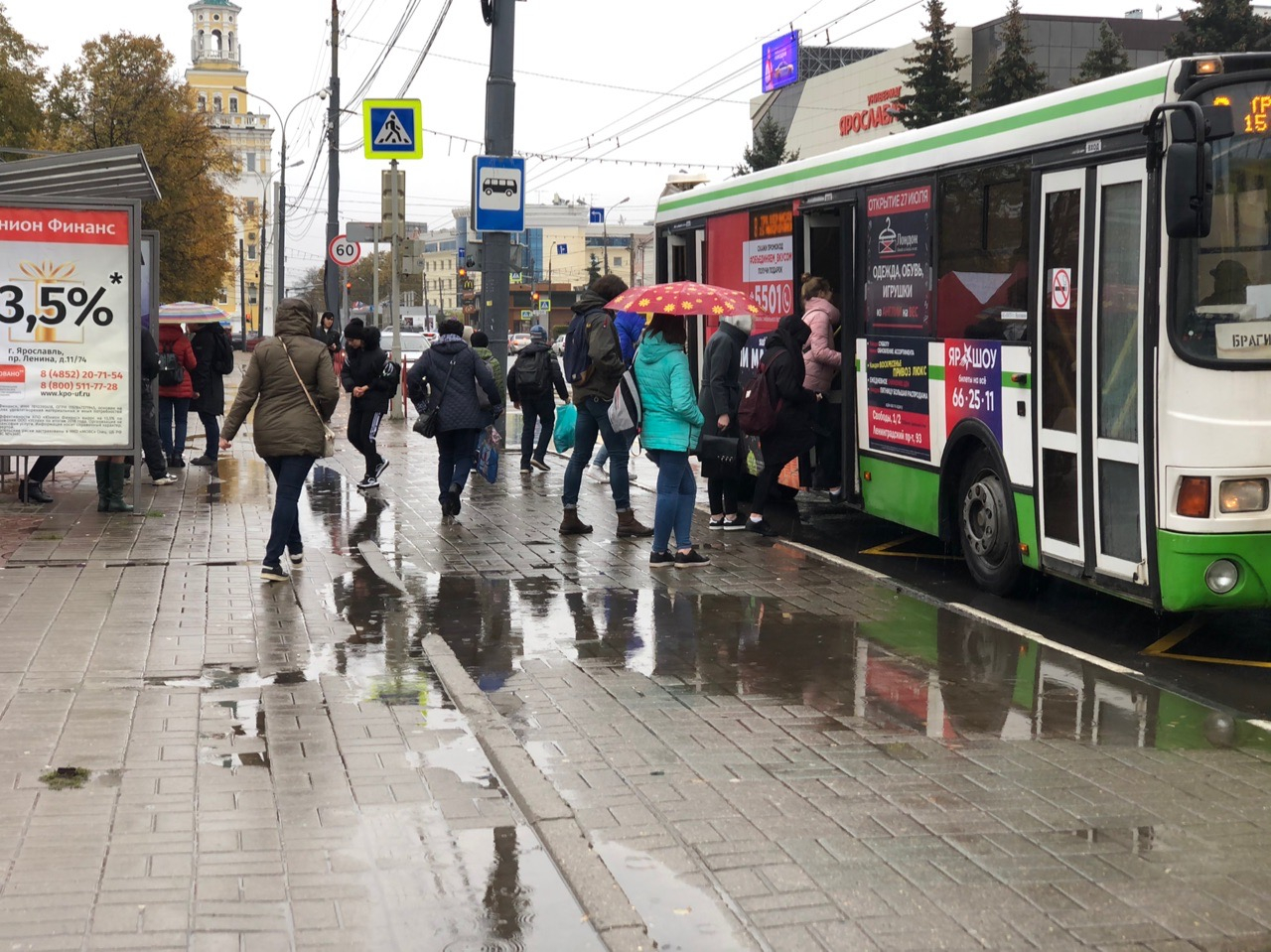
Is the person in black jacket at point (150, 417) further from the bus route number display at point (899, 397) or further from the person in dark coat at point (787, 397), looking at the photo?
the bus route number display at point (899, 397)

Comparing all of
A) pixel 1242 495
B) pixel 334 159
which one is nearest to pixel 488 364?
pixel 1242 495

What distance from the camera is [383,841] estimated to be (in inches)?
194

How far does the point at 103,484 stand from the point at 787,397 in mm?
5742

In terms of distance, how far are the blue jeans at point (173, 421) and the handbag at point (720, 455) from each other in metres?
7.11

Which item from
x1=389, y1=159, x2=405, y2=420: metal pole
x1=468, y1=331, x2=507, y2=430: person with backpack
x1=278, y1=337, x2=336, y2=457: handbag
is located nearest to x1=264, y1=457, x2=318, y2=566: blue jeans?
x1=278, y1=337, x2=336, y2=457: handbag

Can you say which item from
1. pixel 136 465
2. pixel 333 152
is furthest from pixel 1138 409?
pixel 333 152

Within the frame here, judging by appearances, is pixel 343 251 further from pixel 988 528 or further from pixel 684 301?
pixel 988 528

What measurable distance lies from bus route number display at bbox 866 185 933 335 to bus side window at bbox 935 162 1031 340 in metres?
0.20

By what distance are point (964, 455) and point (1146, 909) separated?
5.67 metres

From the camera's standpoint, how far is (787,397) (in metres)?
11.3

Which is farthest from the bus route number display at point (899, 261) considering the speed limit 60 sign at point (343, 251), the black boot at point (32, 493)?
the speed limit 60 sign at point (343, 251)

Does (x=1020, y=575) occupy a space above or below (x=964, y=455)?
below

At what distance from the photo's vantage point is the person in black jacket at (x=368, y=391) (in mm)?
14789

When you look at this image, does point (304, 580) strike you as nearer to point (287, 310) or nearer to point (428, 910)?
point (287, 310)
